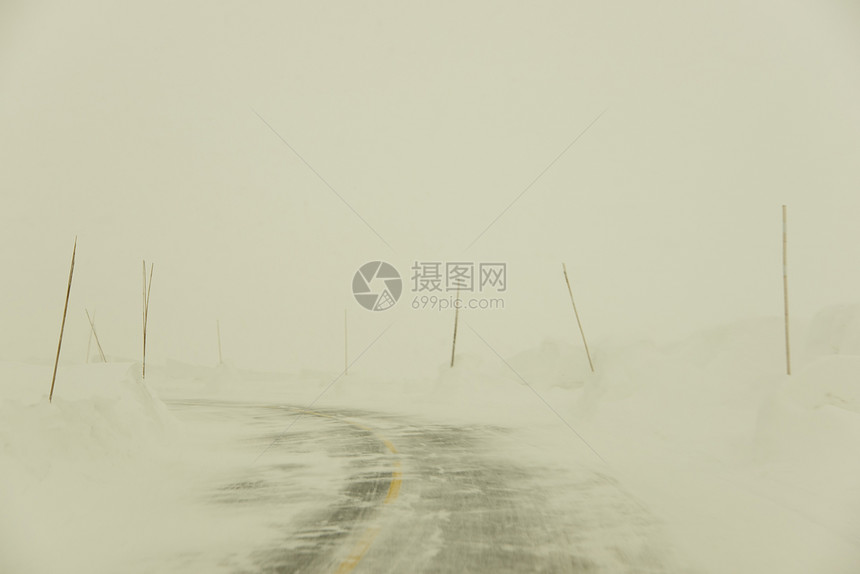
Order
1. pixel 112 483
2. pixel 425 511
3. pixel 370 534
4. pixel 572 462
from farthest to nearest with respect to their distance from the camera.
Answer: pixel 572 462
pixel 112 483
pixel 425 511
pixel 370 534

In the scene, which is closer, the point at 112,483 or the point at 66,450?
the point at 112,483

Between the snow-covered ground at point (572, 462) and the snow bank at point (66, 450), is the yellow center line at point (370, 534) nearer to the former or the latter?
the snow-covered ground at point (572, 462)

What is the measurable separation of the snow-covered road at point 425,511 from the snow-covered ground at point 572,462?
0.11m

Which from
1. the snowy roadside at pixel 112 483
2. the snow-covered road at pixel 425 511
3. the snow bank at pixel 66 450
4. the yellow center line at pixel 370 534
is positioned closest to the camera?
the yellow center line at pixel 370 534

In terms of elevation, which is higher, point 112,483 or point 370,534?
Answer: point 370,534

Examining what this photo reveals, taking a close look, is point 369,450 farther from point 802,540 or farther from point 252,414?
point 252,414

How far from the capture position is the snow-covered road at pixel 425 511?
5.41 metres

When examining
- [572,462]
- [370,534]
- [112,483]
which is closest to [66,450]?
[112,483]

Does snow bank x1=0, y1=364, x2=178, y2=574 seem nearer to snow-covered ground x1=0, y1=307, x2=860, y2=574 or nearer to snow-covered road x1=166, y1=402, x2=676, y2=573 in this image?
snow-covered ground x1=0, y1=307, x2=860, y2=574

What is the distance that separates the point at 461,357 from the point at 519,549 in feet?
83.9

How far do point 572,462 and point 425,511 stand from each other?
4.21 meters

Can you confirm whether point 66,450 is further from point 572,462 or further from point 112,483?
point 572,462

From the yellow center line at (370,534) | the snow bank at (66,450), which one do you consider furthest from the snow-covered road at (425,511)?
the snow bank at (66,450)

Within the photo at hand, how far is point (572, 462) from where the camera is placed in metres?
10.5
